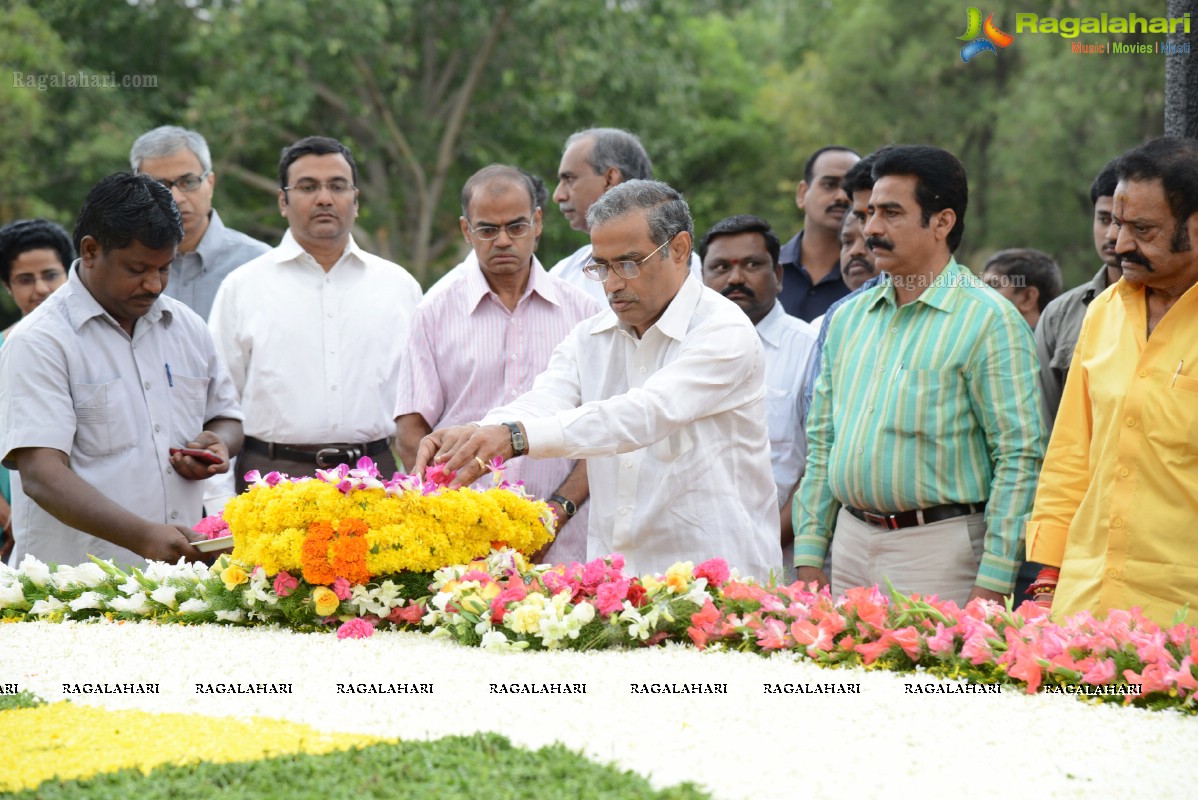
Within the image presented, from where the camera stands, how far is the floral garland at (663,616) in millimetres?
3926

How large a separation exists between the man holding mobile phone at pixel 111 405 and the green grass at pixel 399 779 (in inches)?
79.5

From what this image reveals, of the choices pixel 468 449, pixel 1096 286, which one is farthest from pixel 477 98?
pixel 468 449

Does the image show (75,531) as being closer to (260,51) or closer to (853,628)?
(853,628)

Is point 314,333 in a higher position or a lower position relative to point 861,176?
lower

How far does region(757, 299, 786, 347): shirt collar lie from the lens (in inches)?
263

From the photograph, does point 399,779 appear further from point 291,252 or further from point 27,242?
point 27,242

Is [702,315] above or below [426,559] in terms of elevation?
above

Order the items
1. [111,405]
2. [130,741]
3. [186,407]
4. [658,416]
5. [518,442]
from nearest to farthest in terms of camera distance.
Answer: [130,741]
[518,442]
[658,416]
[111,405]
[186,407]

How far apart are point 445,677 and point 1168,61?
428cm

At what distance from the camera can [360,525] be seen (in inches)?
184

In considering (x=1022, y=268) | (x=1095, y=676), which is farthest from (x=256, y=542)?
(x=1022, y=268)

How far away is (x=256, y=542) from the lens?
464 cm

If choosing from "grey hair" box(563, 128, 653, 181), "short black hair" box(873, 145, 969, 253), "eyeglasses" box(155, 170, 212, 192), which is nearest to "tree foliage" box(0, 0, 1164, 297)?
"grey hair" box(563, 128, 653, 181)

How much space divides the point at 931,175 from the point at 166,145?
4.29 meters
